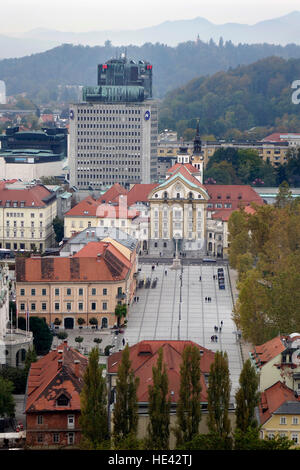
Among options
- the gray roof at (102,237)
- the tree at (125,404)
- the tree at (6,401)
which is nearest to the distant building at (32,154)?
the gray roof at (102,237)

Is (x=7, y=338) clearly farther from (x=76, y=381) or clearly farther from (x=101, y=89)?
(x=101, y=89)

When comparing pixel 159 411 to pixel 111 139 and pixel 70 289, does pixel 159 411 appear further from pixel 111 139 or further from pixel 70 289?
pixel 111 139

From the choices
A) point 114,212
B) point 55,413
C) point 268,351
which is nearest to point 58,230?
point 114,212

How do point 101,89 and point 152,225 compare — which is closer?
point 152,225

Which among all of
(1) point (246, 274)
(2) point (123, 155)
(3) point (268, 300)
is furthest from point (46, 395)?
(2) point (123, 155)

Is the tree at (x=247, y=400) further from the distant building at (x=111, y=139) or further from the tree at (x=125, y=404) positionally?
the distant building at (x=111, y=139)

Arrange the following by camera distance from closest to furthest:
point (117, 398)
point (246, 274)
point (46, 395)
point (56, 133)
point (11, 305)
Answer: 1. point (117, 398)
2. point (46, 395)
3. point (11, 305)
4. point (246, 274)
5. point (56, 133)

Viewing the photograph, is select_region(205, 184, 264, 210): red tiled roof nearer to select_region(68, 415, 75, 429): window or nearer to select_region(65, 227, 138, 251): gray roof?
select_region(65, 227, 138, 251): gray roof
